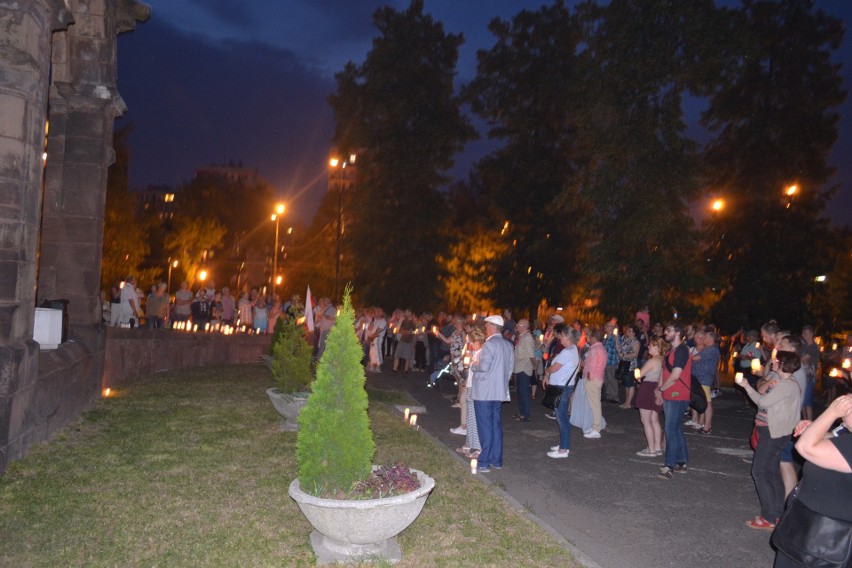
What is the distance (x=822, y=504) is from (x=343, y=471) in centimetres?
352

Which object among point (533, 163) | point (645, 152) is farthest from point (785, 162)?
point (533, 163)

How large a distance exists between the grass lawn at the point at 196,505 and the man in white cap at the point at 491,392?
62cm

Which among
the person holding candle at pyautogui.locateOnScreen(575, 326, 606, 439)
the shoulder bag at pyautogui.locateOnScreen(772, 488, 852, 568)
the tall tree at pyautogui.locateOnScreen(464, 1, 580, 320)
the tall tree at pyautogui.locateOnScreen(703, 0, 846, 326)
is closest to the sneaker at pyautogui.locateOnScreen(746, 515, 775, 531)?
the shoulder bag at pyautogui.locateOnScreen(772, 488, 852, 568)

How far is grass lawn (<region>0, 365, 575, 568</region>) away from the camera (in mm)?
5992

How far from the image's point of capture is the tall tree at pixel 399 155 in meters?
42.1

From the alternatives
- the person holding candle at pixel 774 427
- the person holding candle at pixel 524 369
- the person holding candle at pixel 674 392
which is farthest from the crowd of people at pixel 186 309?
the person holding candle at pixel 774 427

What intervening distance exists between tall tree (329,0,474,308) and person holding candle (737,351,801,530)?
114ft

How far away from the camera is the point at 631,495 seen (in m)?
8.92

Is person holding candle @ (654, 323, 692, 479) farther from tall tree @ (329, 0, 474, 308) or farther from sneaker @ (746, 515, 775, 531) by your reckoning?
tall tree @ (329, 0, 474, 308)

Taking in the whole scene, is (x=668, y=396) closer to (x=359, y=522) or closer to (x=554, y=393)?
(x=554, y=393)

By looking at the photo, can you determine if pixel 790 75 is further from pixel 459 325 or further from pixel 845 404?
pixel 845 404

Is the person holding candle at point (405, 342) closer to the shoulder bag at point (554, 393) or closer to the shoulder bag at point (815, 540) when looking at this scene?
the shoulder bag at point (554, 393)

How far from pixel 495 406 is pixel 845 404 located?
5.94 meters

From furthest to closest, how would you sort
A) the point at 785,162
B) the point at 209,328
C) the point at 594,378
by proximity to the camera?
1. the point at 785,162
2. the point at 209,328
3. the point at 594,378
